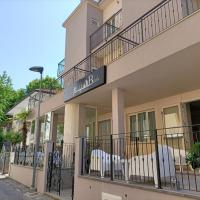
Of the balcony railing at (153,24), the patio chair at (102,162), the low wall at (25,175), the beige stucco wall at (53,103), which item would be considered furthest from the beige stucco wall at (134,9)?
the low wall at (25,175)

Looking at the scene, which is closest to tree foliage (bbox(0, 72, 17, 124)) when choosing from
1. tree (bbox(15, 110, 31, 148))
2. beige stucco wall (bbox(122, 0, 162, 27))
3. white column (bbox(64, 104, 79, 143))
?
tree (bbox(15, 110, 31, 148))

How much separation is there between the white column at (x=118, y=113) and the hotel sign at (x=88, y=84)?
72 cm

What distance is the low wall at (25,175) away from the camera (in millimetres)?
9562

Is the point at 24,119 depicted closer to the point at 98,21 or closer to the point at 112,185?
the point at 98,21

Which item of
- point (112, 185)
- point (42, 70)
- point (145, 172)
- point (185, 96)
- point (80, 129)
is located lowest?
point (112, 185)

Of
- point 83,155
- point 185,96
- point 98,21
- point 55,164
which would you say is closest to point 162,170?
point 83,155

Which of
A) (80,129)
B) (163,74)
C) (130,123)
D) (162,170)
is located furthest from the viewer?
(130,123)

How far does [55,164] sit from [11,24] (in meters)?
9.24

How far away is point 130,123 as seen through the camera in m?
12.1

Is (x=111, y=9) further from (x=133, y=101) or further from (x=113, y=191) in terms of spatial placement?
(x=113, y=191)

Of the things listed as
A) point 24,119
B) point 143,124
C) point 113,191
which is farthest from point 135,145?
point 24,119

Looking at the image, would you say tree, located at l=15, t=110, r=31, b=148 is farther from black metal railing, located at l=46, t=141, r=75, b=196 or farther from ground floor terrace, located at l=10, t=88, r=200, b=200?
black metal railing, located at l=46, t=141, r=75, b=196

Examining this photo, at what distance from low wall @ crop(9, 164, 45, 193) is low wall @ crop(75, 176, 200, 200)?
297 cm

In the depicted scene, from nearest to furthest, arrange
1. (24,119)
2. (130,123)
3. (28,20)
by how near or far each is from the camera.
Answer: (130,123) → (28,20) → (24,119)
